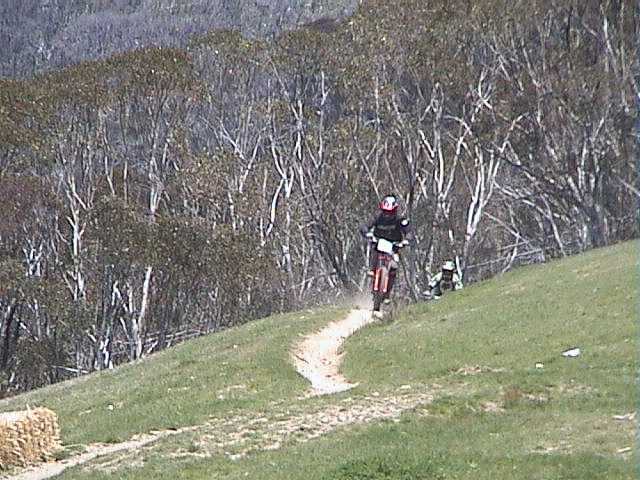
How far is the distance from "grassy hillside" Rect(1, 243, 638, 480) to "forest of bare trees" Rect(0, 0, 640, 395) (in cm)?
1326

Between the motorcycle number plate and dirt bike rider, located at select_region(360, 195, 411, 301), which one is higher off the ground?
dirt bike rider, located at select_region(360, 195, 411, 301)

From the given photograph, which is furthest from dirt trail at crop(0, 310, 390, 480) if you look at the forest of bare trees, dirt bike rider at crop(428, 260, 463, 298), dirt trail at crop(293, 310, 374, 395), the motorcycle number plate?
the forest of bare trees

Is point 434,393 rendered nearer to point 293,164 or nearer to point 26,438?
point 26,438

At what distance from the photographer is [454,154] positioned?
41.0 m

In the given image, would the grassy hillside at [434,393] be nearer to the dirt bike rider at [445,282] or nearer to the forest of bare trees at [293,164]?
the dirt bike rider at [445,282]

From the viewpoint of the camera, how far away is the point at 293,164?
154 feet

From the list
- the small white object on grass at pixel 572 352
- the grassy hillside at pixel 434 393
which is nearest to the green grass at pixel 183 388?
the grassy hillside at pixel 434 393

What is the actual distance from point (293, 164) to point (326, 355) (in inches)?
1121

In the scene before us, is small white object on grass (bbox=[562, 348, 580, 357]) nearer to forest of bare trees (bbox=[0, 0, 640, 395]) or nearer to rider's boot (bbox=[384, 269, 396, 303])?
rider's boot (bbox=[384, 269, 396, 303])

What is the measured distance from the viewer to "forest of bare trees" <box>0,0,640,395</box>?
35.5m

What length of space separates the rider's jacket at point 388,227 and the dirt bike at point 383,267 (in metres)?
0.09

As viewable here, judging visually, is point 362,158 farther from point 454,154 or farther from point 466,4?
point 466,4

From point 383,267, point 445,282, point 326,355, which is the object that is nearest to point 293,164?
point 445,282

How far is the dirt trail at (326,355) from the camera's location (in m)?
16.1
